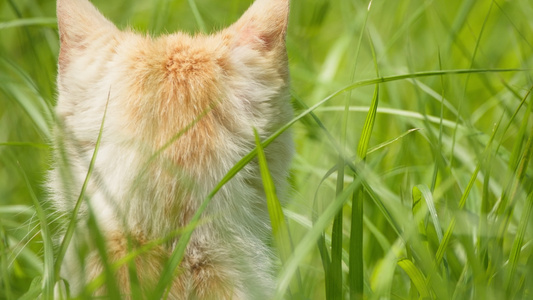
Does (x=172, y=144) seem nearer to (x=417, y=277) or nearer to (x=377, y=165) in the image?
(x=417, y=277)

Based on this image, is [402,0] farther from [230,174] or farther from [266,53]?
[230,174]

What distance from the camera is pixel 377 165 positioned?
2623 mm

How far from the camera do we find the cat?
135cm

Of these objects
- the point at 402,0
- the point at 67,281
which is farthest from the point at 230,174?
the point at 402,0

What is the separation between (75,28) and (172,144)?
49 cm

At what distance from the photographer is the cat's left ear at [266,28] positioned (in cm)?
157

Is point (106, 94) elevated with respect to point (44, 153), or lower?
elevated

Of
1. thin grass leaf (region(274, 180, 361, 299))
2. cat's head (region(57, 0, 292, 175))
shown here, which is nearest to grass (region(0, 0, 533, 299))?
thin grass leaf (region(274, 180, 361, 299))

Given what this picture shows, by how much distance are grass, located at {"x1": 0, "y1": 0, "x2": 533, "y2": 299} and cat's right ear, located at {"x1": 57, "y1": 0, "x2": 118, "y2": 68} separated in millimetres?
147

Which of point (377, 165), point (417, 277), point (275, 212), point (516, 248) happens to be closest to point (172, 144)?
point (275, 212)

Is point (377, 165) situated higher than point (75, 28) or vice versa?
point (75, 28)

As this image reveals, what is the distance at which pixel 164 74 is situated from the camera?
4.79ft

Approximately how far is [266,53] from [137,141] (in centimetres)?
45

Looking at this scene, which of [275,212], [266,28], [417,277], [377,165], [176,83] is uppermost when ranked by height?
[266,28]
